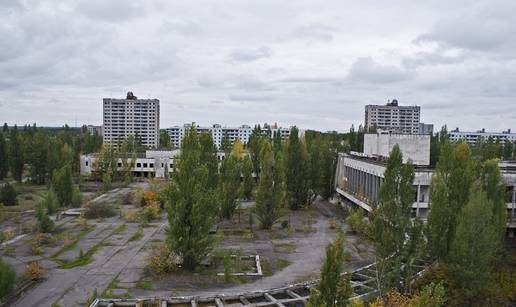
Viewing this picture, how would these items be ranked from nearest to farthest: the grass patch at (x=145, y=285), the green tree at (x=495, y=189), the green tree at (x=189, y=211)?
the grass patch at (x=145, y=285), the green tree at (x=189, y=211), the green tree at (x=495, y=189)

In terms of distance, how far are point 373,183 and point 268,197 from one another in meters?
9.54

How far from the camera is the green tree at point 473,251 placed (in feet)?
68.1

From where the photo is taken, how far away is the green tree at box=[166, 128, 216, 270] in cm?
2484

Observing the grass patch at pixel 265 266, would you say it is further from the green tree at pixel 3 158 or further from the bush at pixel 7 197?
the green tree at pixel 3 158

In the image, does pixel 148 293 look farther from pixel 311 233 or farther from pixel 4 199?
pixel 4 199

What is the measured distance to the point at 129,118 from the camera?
133m

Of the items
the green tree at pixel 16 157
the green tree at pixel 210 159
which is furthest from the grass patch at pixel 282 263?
the green tree at pixel 16 157

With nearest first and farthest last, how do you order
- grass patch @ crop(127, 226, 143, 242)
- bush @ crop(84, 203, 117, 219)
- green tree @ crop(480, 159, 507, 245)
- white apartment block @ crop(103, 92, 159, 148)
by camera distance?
1. green tree @ crop(480, 159, 507, 245)
2. grass patch @ crop(127, 226, 143, 242)
3. bush @ crop(84, 203, 117, 219)
4. white apartment block @ crop(103, 92, 159, 148)

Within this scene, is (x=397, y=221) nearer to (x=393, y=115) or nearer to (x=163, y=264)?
(x=163, y=264)

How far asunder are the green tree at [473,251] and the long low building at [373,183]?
12.5 metres

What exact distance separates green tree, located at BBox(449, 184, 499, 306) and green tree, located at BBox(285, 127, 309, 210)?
25.7 m

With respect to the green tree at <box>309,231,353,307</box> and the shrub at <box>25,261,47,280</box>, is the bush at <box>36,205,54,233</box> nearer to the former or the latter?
the shrub at <box>25,261,47,280</box>

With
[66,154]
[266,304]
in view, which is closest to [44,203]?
[266,304]

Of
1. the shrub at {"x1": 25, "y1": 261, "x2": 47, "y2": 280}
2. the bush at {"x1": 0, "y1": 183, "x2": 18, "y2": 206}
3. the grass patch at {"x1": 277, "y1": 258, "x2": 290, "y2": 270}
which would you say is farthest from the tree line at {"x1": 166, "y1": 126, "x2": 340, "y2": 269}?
the bush at {"x1": 0, "y1": 183, "x2": 18, "y2": 206}
